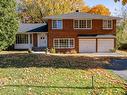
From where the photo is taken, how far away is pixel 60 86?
1428cm

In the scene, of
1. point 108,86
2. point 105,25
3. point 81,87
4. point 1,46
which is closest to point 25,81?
point 81,87

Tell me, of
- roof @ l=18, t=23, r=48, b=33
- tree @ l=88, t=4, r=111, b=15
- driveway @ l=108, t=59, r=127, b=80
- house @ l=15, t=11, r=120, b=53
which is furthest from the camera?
tree @ l=88, t=4, r=111, b=15

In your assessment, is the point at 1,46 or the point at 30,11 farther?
the point at 30,11

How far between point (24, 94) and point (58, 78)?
3.41m

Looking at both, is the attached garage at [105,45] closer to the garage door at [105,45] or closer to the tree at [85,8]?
the garage door at [105,45]

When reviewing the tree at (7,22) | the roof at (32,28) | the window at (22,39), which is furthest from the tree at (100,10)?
the tree at (7,22)

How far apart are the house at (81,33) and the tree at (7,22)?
8.55m

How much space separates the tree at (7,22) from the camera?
38.5 m

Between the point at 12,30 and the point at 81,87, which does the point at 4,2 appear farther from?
the point at 81,87

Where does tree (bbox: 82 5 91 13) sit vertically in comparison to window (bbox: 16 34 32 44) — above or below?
above

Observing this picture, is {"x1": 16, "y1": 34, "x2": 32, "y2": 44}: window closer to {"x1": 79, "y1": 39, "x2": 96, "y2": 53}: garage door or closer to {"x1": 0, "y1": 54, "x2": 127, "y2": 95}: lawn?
{"x1": 79, "y1": 39, "x2": 96, "y2": 53}: garage door

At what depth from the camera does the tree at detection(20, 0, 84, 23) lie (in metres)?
72.9

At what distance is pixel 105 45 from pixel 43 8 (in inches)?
→ 1108

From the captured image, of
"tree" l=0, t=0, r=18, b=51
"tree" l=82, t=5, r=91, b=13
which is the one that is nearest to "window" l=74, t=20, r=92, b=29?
"tree" l=0, t=0, r=18, b=51
